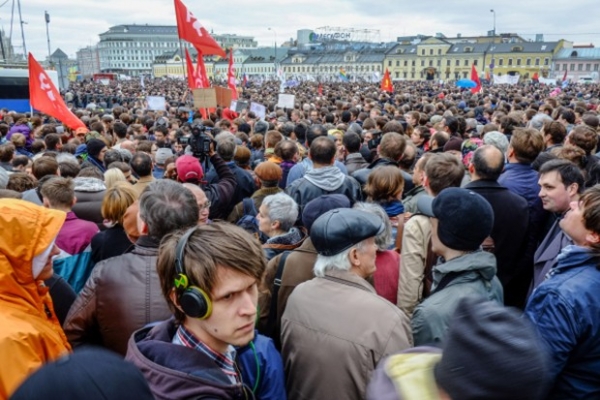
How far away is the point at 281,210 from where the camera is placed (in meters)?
3.40

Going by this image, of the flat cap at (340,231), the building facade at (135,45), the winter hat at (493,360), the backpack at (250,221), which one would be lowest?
the backpack at (250,221)

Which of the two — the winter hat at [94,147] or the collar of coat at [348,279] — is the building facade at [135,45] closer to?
the winter hat at [94,147]

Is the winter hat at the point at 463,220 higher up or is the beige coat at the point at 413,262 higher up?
the winter hat at the point at 463,220

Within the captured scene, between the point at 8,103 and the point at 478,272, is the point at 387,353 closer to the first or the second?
the point at 478,272

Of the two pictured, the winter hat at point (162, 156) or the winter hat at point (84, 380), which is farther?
the winter hat at point (162, 156)

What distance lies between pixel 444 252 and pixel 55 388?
85.7 inches

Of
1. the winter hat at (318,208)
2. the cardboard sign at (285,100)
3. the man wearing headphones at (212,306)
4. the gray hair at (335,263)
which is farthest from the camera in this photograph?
the cardboard sign at (285,100)

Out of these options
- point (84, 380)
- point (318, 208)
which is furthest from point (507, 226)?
point (84, 380)

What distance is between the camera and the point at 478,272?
247 cm

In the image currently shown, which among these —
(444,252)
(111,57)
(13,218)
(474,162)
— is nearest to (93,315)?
(13,218)

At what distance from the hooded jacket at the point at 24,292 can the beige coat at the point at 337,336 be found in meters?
1.04

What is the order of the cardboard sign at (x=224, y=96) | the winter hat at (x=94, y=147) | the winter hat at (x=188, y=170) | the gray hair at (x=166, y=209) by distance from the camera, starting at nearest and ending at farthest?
the gray hair at (x=166, y=209)
the winter hat at (x=188, y=170)
the winter hat at (x=94, y=147)
the cardboard sign at (x=224, y=96)

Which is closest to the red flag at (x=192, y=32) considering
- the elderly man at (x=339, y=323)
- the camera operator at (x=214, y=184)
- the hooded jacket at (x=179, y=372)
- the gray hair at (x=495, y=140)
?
the camera operator at (x=214, y=184)

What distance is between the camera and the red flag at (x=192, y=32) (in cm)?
948
